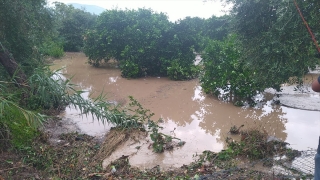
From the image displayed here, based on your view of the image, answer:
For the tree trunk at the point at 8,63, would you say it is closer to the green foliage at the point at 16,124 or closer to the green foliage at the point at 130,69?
the green foliage at the point at 16,124

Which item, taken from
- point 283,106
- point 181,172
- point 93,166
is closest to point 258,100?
point 283,106

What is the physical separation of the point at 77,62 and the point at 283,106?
524 inches

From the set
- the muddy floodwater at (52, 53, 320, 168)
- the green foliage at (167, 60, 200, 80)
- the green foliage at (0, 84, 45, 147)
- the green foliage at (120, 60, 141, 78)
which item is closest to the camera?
the green foliage at (0, 84, 45, 147)

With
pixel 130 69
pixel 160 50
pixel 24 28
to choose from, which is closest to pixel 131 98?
pixel 24 28

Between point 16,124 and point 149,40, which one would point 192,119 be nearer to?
point 16,124

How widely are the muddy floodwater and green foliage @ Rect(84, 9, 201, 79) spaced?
43.4 inches

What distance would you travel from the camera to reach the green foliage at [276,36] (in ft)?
14.6

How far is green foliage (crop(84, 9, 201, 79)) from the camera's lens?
13.2 metres

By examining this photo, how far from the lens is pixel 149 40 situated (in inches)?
525

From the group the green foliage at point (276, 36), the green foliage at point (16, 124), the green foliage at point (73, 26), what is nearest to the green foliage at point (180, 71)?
the green foliage at point (276, 36)

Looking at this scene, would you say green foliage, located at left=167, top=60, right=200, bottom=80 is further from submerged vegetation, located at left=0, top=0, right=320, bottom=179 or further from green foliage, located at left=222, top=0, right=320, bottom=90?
green foliage, located at left=222, top=0, right=320, bottom=90

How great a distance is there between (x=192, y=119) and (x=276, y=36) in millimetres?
4149

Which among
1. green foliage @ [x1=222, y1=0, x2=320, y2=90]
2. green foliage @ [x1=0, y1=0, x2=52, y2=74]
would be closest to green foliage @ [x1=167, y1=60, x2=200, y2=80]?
green foliage @ [x1=0, y1=0, x2=52, y2=74]

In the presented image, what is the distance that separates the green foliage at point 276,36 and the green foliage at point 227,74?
3219 millimetres
